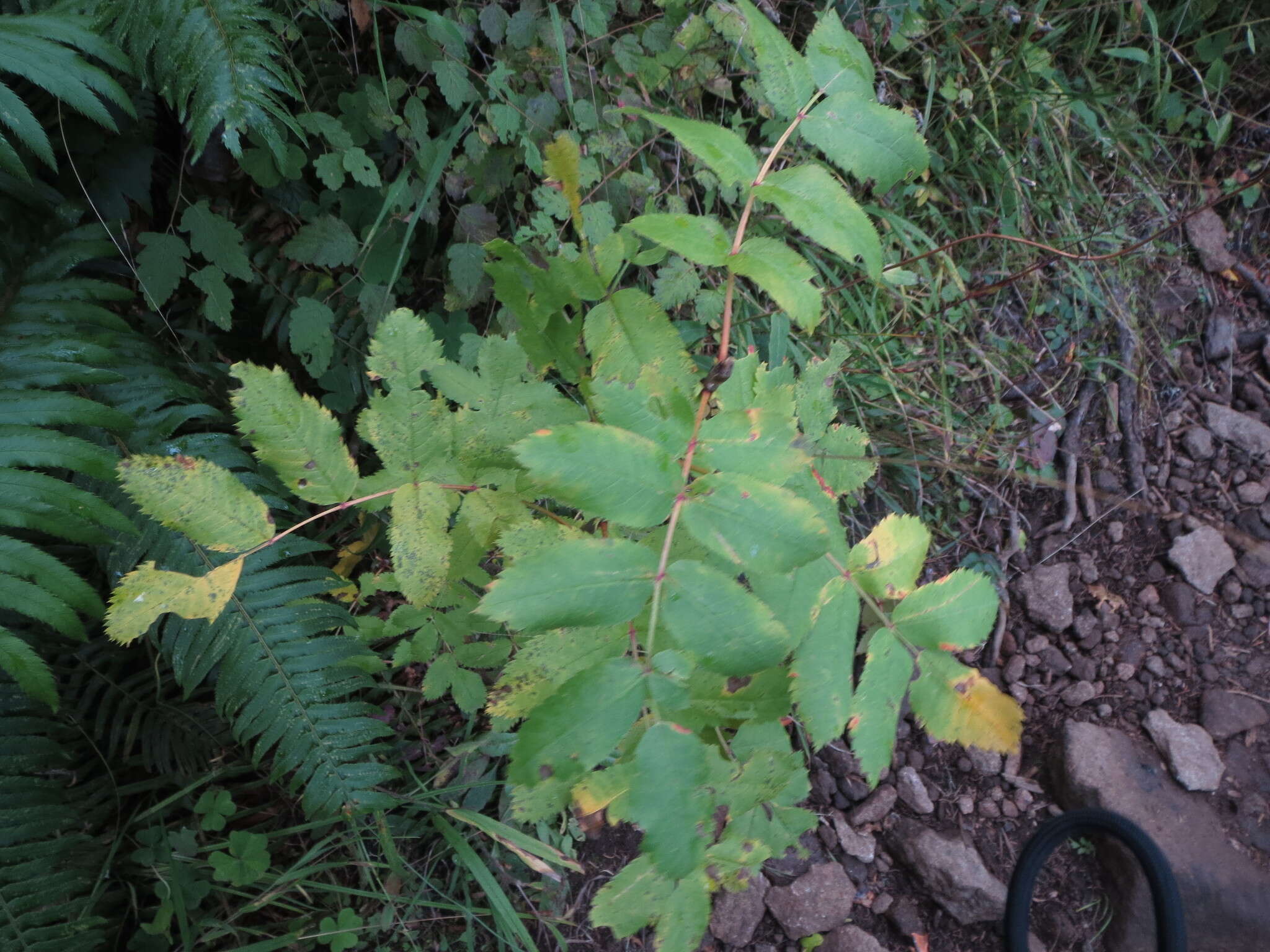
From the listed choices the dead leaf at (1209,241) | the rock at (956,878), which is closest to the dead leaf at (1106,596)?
the rock at (956,878)

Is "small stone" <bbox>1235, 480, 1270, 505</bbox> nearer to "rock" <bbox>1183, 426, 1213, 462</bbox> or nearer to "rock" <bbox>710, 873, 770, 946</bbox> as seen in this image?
"rock" <bbox>1183, 426, 1213, 462</bbox>

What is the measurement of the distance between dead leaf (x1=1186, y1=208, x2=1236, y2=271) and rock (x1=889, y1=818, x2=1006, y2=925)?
7.18ft

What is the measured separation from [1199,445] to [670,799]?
256 centimetres

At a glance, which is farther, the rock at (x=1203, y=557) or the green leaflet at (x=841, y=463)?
the rock at (x=1203, y=557)

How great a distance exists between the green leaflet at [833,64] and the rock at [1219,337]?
7.72ft

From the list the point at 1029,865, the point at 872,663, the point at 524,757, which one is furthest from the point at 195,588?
the point at 1029,865

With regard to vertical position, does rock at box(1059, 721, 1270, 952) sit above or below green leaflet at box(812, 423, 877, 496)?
below

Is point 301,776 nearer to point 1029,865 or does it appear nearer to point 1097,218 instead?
point 1029,865

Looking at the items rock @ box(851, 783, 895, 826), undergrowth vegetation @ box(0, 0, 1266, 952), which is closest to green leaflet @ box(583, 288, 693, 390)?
undergrowth vegetation @ box(0, 0, 1266, 952)

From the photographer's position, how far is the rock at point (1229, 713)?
214 centimetres

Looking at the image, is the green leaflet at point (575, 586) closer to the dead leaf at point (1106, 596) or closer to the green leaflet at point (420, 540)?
the green leaflet at point (420, 540)

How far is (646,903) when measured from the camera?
3.00ft

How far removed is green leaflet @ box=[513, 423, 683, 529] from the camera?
720 millimetres

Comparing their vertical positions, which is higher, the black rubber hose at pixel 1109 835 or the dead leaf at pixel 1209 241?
the dead leaf at pixel 1209 241
